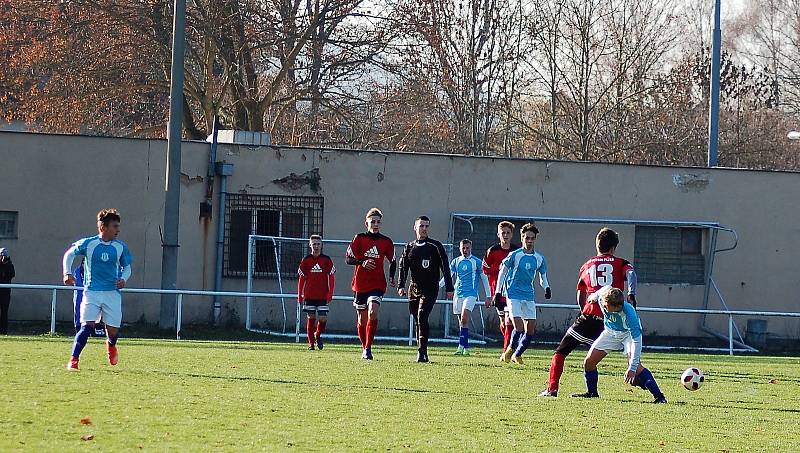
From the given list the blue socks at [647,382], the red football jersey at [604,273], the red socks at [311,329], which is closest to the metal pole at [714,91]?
the red socks at [311,329]

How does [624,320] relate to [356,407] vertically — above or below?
above

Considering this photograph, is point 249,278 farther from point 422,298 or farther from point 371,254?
point 422,298

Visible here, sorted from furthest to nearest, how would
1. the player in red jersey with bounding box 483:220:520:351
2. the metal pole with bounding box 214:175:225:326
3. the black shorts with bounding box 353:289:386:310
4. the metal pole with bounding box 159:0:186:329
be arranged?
1. the metal pole with bounding box 214:175:225:326
2. the metal pole with bounding box 159:0:186:329
3. the player in red jersey with bounding box 483:220:520:351
4. the black shorts with bounding box 353:289:386:310

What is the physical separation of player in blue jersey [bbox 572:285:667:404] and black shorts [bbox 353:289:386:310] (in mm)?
4679

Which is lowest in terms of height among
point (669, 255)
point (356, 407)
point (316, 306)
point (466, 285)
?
point (356, 407)

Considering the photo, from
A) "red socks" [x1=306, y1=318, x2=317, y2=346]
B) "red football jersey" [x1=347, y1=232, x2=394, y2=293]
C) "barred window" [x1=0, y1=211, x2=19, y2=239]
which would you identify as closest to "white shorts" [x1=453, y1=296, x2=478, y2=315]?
"red socks" [x1=306, y1=318, x2=317, y2=346]

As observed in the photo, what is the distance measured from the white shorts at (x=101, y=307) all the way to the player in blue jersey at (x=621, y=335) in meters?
5.14

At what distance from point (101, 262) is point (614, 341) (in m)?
5.51

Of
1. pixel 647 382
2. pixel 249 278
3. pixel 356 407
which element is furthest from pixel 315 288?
pixel 356 407

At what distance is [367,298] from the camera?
16.1 metres

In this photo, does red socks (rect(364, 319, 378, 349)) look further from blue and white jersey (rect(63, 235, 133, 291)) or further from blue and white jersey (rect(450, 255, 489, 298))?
blue and white jersey (rect(63, 235, 133, 291))

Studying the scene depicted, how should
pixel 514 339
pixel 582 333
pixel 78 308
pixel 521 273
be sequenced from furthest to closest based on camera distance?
pixel 78 308, pixel 514 339, pixel 521 273, pixel 582 333

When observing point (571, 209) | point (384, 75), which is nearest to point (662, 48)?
point (384, 75)

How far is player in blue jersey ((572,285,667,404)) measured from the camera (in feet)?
37.3
